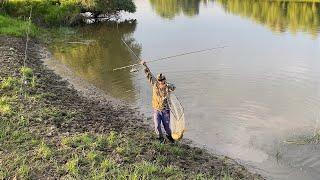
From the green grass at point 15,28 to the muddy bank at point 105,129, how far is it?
10502 millimetres

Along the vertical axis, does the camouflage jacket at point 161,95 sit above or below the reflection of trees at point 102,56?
above

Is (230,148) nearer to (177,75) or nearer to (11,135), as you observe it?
(11,135)

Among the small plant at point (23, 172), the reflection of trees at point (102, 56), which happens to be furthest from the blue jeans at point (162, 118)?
the reflection of trees at point (102, 56)

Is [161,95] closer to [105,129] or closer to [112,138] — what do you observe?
[112,138]

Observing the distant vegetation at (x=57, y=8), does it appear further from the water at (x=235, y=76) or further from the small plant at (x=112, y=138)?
the small plant at (x=112, y=138)

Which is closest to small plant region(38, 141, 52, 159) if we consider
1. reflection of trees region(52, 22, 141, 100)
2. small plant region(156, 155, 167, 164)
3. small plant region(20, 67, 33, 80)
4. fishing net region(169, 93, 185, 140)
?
small plant region(156, 155, 167, 164)

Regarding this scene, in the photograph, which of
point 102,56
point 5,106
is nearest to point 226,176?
point 5,106

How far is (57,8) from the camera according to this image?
→ 39656 mm

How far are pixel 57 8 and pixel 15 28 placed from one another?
8240mm

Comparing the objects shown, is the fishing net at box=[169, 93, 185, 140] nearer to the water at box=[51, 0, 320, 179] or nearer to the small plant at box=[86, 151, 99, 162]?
the water at box=[51, 0, 320, 179]

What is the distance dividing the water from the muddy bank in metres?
1.04

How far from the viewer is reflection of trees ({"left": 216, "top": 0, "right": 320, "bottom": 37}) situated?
3884 centimetres

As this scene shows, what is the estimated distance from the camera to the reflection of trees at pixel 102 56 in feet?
70.8

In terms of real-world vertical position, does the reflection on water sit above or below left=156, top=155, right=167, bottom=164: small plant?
above
